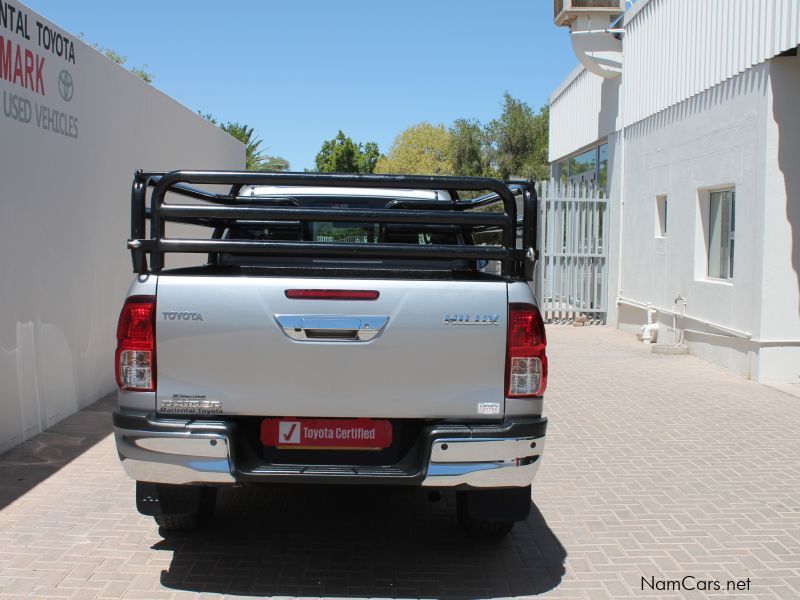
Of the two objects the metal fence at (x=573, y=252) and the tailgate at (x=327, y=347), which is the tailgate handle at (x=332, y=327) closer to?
the tailgate at (x=327, y=347)

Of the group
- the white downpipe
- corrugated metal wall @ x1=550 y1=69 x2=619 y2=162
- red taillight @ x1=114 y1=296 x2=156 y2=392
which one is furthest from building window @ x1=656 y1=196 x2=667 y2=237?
red taillight @ x1=114 y1=296 x2=156 y2=392

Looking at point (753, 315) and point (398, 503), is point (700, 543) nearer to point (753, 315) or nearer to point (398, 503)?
point (398, 503)

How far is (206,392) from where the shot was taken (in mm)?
3816

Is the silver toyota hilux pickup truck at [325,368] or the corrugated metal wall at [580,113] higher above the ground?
the corrugated metal wall at [580,113]

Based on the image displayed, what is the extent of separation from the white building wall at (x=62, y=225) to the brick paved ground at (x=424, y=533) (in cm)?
54

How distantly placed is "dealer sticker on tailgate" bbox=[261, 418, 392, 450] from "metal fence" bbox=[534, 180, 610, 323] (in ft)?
42.3

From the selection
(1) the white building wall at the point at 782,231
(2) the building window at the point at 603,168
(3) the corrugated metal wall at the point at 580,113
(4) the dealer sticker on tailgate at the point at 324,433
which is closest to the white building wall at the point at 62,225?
(4) the dealer sticker on tailgate at the point at 324,433

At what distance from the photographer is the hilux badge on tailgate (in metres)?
3.79

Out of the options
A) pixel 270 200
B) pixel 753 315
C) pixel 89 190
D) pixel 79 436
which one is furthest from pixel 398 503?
pixel 753 315

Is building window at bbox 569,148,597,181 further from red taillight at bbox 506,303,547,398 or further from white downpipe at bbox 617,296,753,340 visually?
red taillight at bbox 506,303,547,398

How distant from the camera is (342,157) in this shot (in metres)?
53.3

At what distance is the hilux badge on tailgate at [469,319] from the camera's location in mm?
A: 3793

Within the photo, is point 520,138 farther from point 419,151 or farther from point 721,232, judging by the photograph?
point 721,232

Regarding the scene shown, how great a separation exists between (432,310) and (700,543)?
2.31 m
